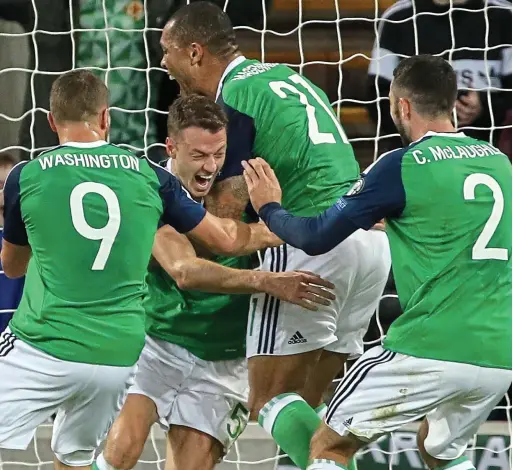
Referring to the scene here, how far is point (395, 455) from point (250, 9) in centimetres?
231

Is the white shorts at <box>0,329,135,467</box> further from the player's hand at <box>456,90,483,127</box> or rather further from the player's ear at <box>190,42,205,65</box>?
the player's hand at <box>456,90,483,127</box>

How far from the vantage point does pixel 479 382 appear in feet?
10.4

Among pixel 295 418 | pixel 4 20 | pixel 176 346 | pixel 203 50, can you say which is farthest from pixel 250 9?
pixel 295 418

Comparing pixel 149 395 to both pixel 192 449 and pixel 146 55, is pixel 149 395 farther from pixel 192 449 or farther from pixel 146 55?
pixel 146 55

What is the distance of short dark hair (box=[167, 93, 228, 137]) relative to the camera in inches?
141

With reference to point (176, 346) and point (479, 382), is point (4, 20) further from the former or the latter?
point (479, 382)

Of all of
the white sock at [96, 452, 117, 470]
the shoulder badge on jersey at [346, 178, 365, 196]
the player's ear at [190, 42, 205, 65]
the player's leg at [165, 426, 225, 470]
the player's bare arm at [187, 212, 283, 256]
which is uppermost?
the player's ear at [190, 42, 205, 65]

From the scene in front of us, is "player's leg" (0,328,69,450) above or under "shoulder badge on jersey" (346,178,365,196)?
under

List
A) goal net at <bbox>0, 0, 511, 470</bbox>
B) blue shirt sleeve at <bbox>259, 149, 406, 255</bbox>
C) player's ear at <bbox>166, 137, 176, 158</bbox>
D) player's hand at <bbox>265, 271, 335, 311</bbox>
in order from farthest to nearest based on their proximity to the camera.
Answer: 1. goal net at <bbox>0, 0, 511, 470</bbox>
2. player's ear at <bbox>166, 137, 176, 158</bbox>
3. player's hand at <bbox>265, 271, 335, 311</bbox>
4. blue shirt sleeve at <bbox>259, 149, 406, 255</bbox>

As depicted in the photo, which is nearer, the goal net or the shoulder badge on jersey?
the shoulder badge on jersey

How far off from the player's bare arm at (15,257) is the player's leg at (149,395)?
0.65 metres

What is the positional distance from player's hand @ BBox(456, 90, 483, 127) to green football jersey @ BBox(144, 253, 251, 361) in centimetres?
179

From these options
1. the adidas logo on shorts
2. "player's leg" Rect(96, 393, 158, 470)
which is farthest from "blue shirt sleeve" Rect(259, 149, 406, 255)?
"player's leg" Rect(96, 393, 158, 470)

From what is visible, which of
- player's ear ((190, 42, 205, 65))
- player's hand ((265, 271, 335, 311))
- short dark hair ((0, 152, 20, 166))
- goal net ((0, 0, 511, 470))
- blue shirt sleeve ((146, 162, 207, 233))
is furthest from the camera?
goal net ((0, 0, 511, 470))
